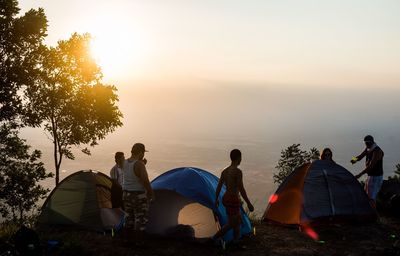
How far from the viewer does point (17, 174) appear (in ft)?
66.2

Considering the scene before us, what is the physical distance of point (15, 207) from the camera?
21.7m

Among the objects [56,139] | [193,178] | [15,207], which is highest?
[56,139]

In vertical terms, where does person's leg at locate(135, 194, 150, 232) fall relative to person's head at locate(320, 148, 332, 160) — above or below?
below

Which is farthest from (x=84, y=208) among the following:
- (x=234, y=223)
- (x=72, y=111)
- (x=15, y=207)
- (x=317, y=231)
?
(x=15, y=207)

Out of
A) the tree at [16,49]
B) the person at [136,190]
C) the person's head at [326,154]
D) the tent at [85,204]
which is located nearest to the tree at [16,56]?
the tree at [16,49]

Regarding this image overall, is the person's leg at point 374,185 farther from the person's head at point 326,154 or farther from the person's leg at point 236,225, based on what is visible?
the person's leg at point 236,225

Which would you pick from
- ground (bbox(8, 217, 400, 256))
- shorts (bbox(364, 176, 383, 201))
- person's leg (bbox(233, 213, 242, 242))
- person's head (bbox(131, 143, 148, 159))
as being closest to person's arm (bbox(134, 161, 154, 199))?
person's head (bbox(131, 143, 148, 159))

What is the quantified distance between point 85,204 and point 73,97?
31.8 ft

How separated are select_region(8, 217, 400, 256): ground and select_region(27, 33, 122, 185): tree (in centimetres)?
962

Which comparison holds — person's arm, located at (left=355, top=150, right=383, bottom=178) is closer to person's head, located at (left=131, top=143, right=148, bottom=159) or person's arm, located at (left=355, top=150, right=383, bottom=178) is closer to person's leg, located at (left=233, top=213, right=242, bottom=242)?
person's leg, located at (left=233, top=213, right=242, bottom=242)

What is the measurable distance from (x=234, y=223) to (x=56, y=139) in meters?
13.6

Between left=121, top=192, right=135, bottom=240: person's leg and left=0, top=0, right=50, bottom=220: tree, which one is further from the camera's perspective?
left=0, top=0, right=50, bottom=220: tree

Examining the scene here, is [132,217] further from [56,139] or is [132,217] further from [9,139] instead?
[9,139]

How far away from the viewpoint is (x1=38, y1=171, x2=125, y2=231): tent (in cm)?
980
